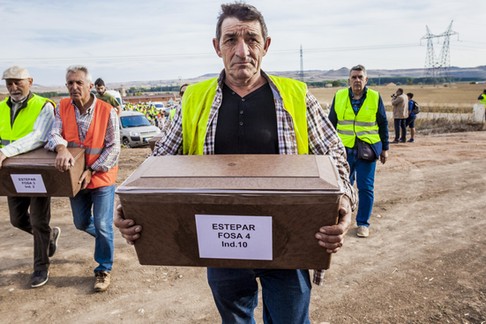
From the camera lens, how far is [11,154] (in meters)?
3.06

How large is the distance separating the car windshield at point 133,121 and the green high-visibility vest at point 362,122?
11.7 metres

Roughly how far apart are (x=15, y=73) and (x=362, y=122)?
3.83 metres

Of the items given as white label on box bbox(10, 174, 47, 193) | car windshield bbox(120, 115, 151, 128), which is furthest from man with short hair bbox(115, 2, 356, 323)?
car windshield bbox(120, 115, 151, 128)

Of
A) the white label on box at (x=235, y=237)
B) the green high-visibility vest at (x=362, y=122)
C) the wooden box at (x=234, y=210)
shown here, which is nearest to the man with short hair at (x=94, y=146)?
the wooden box at (x=234, y=210)

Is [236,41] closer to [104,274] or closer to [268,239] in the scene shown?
[268,239]

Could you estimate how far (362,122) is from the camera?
4809mm

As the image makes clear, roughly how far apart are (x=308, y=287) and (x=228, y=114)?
3.21 ft

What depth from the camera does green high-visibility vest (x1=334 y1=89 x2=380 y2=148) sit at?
15.6 feet

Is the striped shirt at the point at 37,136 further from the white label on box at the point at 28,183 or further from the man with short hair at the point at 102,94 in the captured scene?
the man with short hair at the point at 102,94

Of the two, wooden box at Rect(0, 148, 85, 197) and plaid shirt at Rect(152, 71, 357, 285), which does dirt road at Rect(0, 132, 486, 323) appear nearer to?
wooden box at Rect(0, 148, 85, 197)

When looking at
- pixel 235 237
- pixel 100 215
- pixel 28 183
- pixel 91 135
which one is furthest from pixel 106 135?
pixel 235 237

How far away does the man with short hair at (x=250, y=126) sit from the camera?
1872 mm

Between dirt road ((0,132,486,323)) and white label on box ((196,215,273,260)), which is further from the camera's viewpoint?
dirt road ((0,132,486,323))

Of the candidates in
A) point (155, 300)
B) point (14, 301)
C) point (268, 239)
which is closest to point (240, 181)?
point (268, 239)
